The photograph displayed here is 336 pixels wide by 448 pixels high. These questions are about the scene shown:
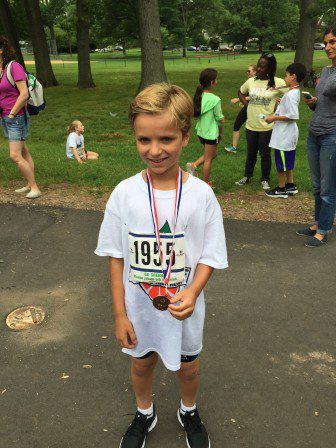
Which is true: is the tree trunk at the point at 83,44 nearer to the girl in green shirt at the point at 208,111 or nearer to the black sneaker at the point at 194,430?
the girl in green shirt at the point at 208,111

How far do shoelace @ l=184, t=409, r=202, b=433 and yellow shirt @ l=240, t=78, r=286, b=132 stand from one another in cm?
496

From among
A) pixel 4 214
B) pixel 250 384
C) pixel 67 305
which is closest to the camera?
pixel 250 384

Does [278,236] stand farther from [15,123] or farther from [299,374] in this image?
[15,123]

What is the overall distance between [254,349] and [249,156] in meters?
4.24

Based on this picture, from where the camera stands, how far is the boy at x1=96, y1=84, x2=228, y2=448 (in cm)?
177

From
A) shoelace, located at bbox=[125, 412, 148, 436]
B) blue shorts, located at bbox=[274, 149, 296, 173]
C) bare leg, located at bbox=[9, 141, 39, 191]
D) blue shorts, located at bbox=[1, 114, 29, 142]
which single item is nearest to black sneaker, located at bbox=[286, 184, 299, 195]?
blue shorts, located at bbox=[274, 149, 296, 173]

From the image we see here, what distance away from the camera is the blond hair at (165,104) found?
1715 mm

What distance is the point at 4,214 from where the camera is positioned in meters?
5.80

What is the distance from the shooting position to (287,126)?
5852 millimetres

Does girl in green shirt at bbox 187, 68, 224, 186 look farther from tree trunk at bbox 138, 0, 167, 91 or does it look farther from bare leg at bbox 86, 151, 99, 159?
tree trunk at bbox 138, 0, 167, 91

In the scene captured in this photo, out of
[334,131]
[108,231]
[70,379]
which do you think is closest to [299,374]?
[70,379]

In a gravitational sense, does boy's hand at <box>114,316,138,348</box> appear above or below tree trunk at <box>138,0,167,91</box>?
below

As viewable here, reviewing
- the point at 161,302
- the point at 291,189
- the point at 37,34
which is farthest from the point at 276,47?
the point at 161,302

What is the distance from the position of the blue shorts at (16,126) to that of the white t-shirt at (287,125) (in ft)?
12.1
